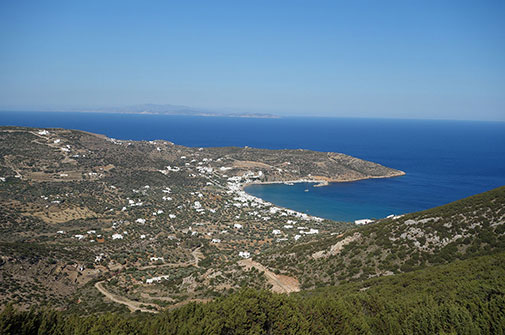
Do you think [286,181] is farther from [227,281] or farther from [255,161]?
[227,281]

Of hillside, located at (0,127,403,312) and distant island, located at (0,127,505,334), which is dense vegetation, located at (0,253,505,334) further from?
hillside, located at (0,127,403,312)

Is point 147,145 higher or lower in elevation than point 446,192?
higher

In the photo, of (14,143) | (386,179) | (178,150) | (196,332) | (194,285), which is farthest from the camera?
(178,150)

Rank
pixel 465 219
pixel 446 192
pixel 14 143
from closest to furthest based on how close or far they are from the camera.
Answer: pixel 465 219
pixel 14 143
pixel 446 192

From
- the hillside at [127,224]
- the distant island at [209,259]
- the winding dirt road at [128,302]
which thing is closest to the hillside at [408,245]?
the distant island at [209,259]

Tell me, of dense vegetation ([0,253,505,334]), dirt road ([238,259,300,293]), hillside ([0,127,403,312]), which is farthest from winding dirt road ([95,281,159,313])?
dense vegetation ([0,253,505,334])

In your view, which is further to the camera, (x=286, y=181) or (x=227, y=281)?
(x=286, y=181)

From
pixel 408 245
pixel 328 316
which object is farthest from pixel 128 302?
pixel 408 245

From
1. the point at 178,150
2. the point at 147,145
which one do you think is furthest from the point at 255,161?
the point at 147,145

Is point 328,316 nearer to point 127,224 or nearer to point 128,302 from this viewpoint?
point 128,302
